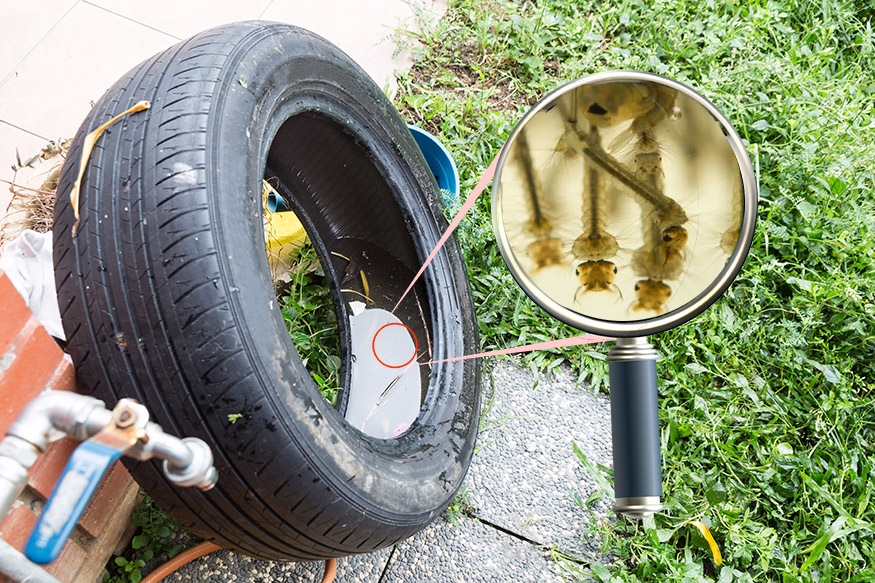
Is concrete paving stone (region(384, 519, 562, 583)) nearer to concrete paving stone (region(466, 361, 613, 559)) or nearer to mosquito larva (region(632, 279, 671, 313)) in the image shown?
concrete paving stone (region(466, 361, 613, 559))

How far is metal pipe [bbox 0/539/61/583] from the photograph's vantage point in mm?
941

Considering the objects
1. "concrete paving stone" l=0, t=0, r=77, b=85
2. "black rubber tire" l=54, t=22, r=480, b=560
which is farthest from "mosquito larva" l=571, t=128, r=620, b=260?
"concrete paving stone" l=0, t=0, r=77, b=85

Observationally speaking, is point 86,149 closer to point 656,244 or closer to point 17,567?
point 17,567

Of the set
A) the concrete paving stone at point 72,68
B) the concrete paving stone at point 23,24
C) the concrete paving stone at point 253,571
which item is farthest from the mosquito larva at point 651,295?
the concrete paving stone at point 23,24

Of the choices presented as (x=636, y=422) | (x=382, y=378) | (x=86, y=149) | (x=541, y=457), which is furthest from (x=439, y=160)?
(x=636, y=422)

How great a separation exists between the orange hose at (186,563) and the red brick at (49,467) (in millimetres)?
467

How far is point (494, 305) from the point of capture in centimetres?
243

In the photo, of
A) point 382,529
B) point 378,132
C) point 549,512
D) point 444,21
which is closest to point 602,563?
point 549,512

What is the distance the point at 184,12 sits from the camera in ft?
9.78

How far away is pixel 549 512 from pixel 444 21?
7.70 feet

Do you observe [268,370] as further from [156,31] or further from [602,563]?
[156,31]

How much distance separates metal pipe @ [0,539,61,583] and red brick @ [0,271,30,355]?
42 centimetres

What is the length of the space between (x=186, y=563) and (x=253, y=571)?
18 centimetres

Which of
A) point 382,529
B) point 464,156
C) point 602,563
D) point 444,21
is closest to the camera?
point 382,529
